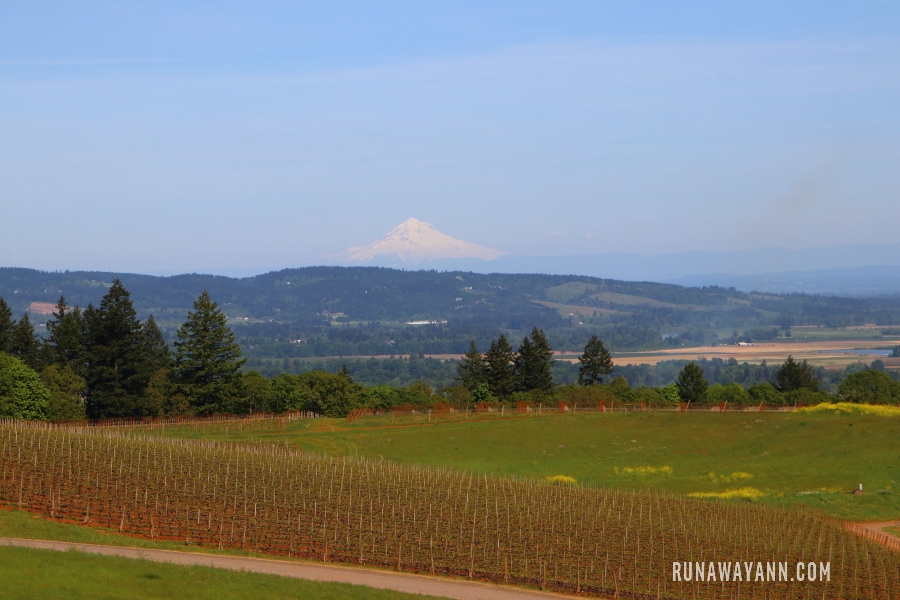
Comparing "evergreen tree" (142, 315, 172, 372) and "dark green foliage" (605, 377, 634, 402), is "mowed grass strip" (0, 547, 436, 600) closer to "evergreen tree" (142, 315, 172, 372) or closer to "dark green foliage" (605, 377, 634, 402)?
"dark green foliage" (605, 377, 634, 402)

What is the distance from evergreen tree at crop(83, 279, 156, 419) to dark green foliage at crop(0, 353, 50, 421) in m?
8.66

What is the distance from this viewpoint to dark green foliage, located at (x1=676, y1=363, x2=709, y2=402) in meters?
128

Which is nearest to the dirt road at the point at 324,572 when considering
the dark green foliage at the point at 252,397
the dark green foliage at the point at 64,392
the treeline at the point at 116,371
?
the treeline at the point at 116,371

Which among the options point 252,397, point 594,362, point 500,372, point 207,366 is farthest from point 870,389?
point 207,366

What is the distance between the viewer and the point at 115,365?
95438 mm

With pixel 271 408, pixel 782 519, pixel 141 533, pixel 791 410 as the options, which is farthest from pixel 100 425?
pixel 791 410

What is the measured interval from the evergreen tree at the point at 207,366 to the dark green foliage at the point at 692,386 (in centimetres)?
5989

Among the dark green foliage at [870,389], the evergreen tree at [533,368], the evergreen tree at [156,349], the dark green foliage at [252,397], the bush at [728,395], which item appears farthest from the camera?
the evergreen tree at [533,368]

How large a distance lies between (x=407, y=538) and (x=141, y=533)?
1122 cm

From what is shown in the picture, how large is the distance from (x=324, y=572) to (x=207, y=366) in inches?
2735

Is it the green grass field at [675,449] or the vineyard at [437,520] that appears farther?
the green grass field at [675,449]

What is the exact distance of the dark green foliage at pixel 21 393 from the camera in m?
80.5

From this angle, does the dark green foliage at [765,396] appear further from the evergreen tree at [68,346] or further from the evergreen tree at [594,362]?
the evergreen tree at [68,346]

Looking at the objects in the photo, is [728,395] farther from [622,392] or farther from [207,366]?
[207,366]
